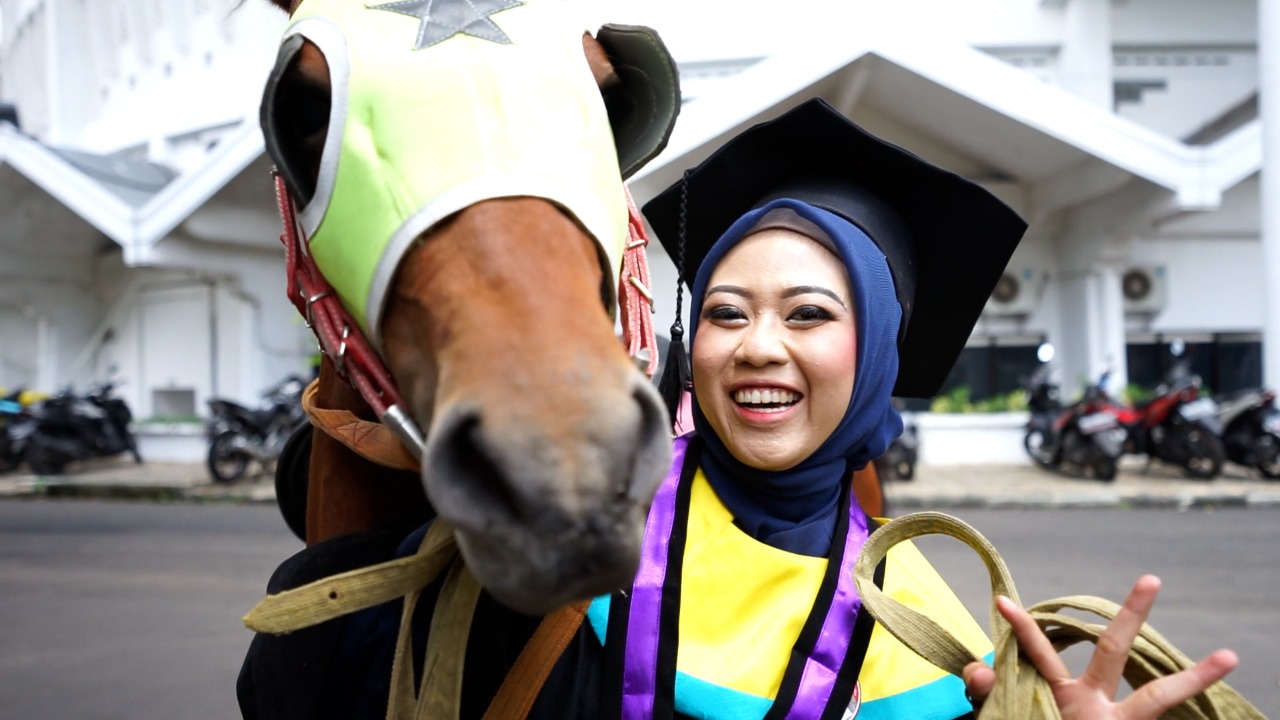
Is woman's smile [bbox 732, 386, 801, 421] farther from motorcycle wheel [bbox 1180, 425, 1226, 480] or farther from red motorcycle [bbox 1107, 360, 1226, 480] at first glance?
motorcycle wheel [bbox 1180, 425, 1226, 480]

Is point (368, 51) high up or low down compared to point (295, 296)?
up

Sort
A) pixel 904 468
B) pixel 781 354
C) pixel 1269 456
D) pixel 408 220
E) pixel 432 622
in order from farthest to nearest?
1. pixel 904 468
2. pixel 1269 456
3. pixel 781 354
4. pixel 432 622
5. pixel 408 220

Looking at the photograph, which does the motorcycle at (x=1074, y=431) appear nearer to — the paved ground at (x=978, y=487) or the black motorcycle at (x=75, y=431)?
the paved ground at (x=978, y=487)

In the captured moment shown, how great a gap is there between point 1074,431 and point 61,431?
12.1m

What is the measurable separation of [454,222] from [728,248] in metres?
0.71

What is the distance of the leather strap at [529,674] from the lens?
1.09 meters

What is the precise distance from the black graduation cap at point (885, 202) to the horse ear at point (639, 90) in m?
0.46

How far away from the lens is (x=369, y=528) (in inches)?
52.4

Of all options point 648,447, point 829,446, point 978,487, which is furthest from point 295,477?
point 978,487

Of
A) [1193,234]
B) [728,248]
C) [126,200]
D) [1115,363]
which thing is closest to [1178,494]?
[1115,363]

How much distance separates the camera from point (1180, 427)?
934cm

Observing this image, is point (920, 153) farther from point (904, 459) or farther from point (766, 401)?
point (766, 401)

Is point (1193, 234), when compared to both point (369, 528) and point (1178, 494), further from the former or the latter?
point (369, 528)

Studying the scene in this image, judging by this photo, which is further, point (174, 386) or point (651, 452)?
point (174, 386)
